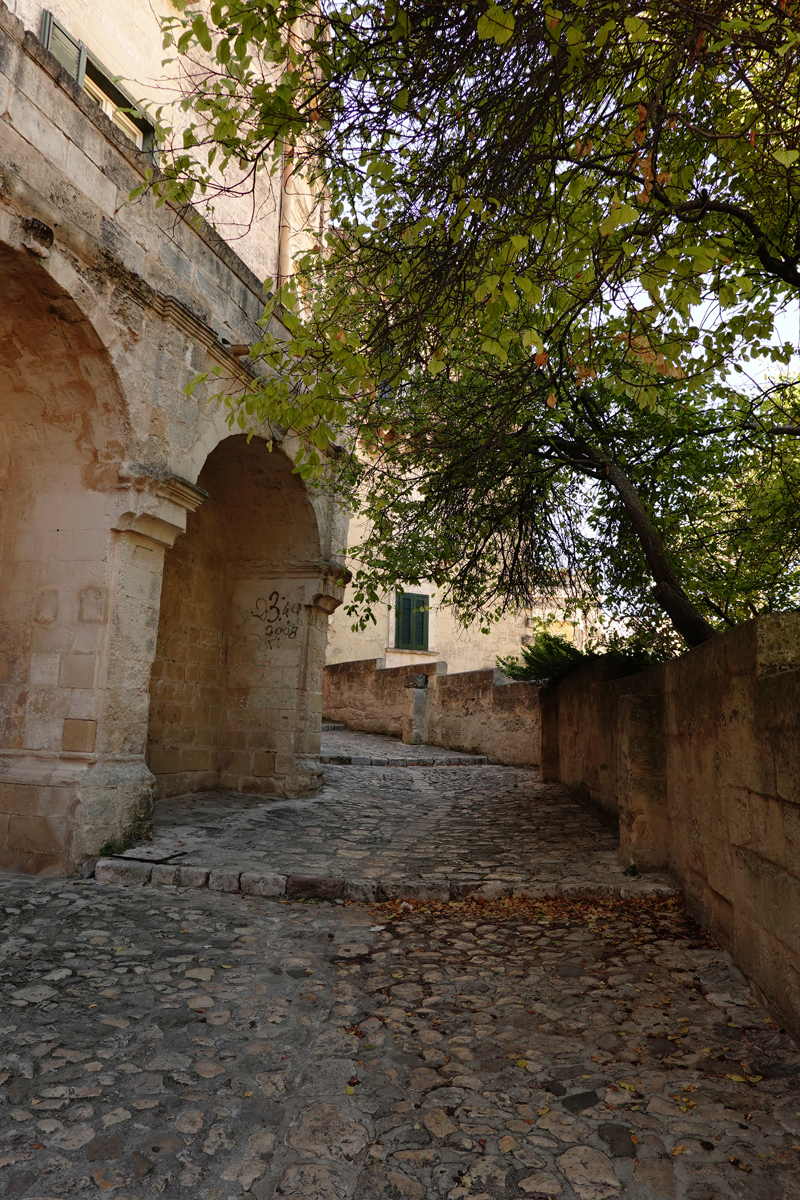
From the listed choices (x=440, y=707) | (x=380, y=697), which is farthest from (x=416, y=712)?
(x=380, y=697)

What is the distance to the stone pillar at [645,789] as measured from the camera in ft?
14.8

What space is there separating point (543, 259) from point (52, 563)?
3.72 meters

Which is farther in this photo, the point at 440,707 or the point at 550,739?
the point at 440,707

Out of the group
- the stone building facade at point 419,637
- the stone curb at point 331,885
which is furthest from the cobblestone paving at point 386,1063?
the stone building facade at point 419,637

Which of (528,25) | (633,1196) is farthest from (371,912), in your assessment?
(528,25)

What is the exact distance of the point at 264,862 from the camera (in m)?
4.93

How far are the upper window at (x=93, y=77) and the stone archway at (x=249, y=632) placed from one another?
135 inches

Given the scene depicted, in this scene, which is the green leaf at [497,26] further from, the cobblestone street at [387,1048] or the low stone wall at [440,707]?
the low stone wall at [440,707]

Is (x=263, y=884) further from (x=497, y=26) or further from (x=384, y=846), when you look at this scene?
(x=497, y=26)

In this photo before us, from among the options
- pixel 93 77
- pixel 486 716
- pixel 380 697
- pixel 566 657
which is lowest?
pixel 486 716

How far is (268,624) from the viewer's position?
27.4 ft

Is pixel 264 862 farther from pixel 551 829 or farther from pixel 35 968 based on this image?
pixel 551 829

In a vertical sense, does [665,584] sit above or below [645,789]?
above

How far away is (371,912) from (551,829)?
2580mm
